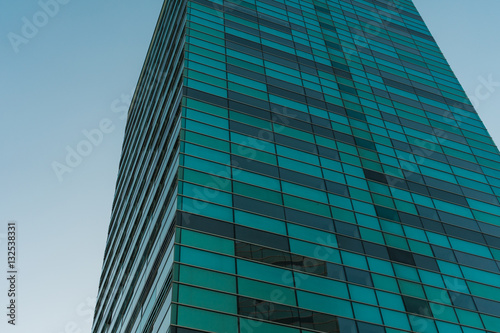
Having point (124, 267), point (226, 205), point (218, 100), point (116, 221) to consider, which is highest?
point (218, 100)

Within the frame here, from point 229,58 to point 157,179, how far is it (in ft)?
36.8

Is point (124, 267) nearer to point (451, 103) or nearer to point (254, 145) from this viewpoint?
point (254, 145)

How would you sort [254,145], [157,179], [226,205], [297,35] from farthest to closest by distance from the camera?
[297,35] → [157,179] → [254,145] → [226,205]

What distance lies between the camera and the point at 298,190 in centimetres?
3064

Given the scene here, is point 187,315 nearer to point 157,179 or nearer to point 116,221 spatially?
point 157,179

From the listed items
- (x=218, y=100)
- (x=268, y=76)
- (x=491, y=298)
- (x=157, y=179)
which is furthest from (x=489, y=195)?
(x=157, y=179)

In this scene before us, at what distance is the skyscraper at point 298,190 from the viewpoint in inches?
969

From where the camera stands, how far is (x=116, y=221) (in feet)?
173

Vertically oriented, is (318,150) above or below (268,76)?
below

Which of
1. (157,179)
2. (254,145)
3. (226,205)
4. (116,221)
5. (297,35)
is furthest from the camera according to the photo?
(116,221)

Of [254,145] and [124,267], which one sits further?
[124,267]

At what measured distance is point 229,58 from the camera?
3878cm

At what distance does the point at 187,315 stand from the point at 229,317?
6.22 feet

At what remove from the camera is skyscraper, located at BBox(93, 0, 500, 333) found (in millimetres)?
24625
